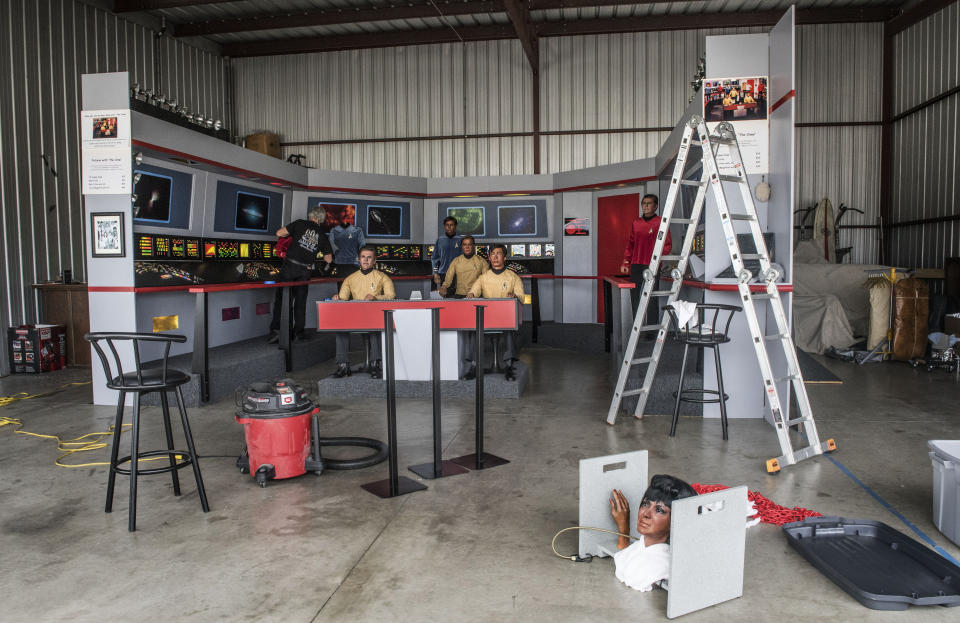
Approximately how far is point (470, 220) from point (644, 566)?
8.79 m

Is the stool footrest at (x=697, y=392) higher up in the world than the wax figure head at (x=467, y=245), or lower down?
lower down

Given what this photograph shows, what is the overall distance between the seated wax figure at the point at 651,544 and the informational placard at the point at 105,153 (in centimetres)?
534

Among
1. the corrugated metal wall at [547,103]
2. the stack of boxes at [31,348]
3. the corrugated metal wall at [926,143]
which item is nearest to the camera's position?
the stack of boxes at [31,348]

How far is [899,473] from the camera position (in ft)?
12.8

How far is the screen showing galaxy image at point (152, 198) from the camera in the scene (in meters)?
6.19

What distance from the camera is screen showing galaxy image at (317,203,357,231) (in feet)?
32.1

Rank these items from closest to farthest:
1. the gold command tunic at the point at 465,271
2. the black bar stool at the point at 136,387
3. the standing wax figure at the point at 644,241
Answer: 1. the black bar stool at the point at 136,387
2. the standing wax figure at the point at 644,241
3. the gold command tunic at the point at 465,271

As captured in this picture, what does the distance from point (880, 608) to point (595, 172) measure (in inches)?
323

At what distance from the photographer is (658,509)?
2.55m

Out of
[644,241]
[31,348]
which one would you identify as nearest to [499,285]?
[644,241]

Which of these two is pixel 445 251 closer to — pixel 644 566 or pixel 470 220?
pixel 470 220

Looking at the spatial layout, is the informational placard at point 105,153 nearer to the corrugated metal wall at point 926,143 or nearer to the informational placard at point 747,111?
the informational placard at point 747,111

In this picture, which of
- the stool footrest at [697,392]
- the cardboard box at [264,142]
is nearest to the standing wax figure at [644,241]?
the stool footrest at [697,392]

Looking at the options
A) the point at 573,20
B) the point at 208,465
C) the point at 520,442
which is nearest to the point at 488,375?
the point at 520,442
